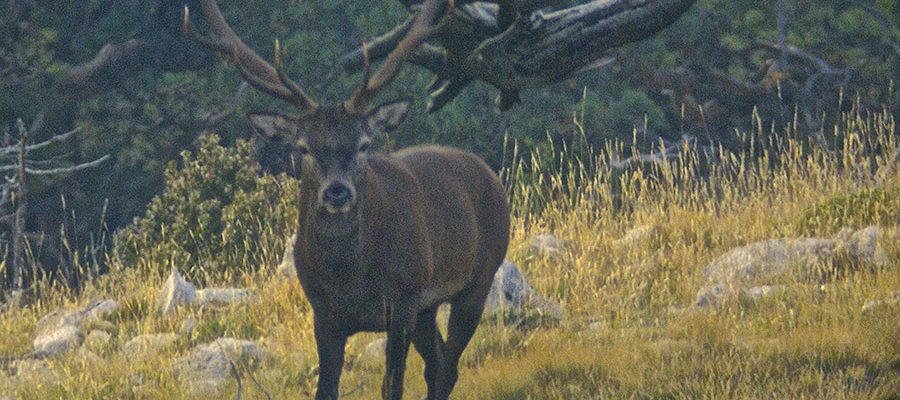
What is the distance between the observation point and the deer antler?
5996 millimetres

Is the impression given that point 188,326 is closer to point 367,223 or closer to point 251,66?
point 251,66

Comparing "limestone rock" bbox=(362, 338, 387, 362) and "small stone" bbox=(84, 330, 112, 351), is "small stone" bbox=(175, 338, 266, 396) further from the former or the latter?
"small stone" bbox=(84, 330, 112, 351)

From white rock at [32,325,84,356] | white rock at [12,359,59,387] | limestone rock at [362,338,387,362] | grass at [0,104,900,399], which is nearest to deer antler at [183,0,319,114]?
grass at [0,104,900,399]

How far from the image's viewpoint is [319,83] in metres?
17.5

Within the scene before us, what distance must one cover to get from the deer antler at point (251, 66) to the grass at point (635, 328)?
1643 millimetres

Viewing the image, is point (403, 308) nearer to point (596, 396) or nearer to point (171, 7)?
point (596, 396)

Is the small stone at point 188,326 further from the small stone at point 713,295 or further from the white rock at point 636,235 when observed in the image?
the small stone at point 713,295

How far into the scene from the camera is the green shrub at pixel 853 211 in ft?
30.7

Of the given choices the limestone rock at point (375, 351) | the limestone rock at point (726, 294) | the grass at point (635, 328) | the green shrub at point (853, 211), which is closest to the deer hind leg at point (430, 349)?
the grass at point (635, 328)

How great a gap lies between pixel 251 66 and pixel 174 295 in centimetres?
313

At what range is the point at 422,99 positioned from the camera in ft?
57.3

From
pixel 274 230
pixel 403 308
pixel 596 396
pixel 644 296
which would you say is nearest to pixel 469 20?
pixel 403 308

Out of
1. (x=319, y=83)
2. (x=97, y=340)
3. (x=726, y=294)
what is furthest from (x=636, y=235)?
(x=319, y=83)

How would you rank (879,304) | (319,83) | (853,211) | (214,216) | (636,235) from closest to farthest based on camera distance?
(879,304) → (853,211) → (636,235) → (214,216) → (319,83)
